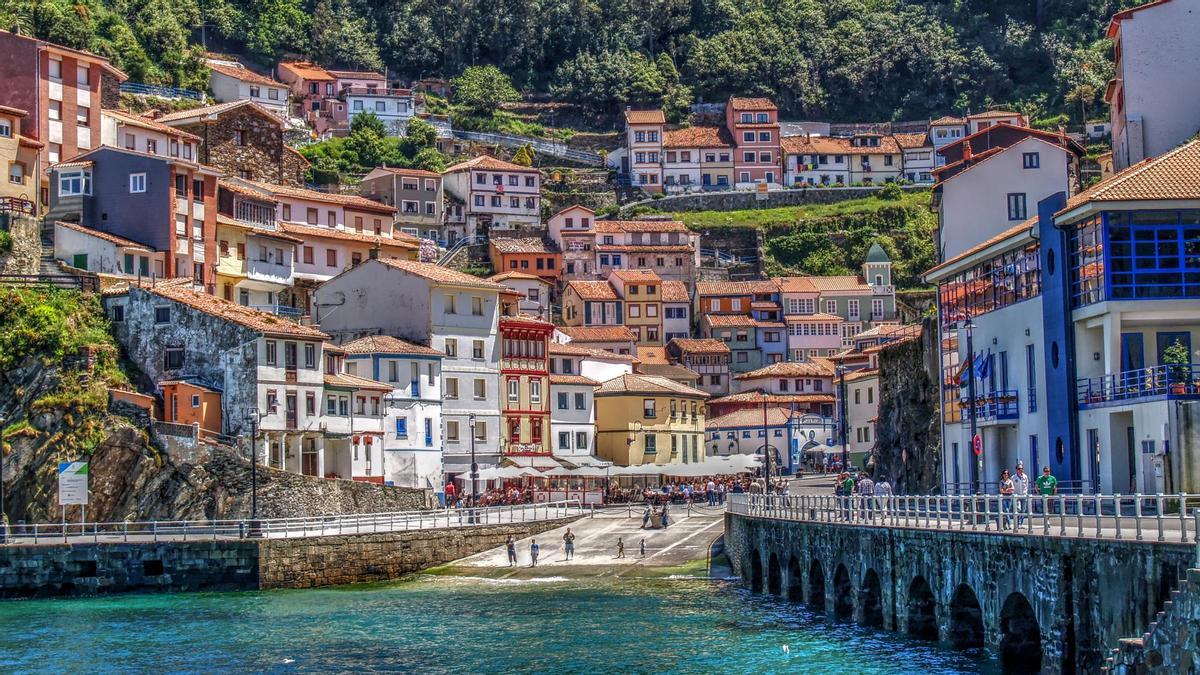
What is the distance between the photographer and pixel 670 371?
130250 mm

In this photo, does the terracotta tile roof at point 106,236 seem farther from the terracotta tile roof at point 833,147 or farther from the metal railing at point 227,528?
the terracotta tile roof at point 833,147

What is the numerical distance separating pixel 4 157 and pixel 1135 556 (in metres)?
72.9

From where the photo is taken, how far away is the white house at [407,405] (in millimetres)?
89312

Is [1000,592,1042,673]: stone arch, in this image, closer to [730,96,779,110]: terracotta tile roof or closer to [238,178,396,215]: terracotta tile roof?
[238,178,396,215]: terracotta tile roof

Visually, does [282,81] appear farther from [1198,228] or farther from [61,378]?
[1198,228]

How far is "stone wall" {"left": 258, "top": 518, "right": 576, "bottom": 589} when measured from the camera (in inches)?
2680

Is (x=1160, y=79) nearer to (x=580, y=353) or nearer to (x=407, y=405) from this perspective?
(x=407, y=405)

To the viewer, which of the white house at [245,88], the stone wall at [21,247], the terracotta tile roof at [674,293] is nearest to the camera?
the stone wall at [21,247]

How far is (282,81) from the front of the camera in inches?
6816

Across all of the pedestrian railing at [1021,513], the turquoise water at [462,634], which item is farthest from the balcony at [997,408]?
the turquoise water at [462,634]

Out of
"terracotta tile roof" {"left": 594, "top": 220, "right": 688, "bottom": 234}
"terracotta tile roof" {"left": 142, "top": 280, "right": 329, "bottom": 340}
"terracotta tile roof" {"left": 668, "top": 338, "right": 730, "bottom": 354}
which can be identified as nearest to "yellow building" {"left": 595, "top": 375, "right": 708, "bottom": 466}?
"terracotta tile roof" {"left": 668, "top": 338, "right": 730, "bottom": 354}

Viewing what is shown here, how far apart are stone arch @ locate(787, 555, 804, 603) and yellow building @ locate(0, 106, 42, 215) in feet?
153

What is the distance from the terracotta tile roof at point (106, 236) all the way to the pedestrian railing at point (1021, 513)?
36.8 metres

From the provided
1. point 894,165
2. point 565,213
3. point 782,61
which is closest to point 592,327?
point 565,213
